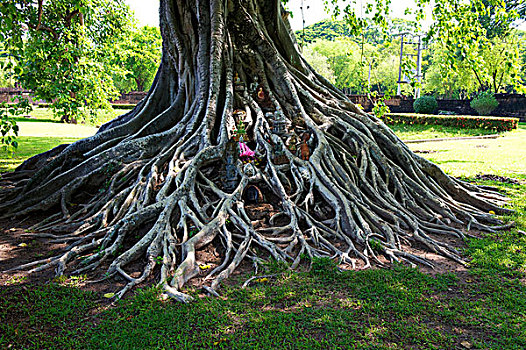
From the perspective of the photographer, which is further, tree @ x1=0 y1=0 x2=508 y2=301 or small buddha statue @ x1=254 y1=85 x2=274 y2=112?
small buddha statue @ x1=254 y1=85 x2=274 y2=112

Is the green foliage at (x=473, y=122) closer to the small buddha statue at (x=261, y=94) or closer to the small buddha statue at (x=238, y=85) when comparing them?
the small buddha statue at (x=261, y=94)

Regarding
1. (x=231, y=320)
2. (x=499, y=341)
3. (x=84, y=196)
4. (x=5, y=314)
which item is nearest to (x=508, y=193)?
(x=499, y=341)

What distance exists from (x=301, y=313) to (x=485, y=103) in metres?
29.8

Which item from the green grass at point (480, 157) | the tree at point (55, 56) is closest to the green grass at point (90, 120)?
the tree at point (55, 56)

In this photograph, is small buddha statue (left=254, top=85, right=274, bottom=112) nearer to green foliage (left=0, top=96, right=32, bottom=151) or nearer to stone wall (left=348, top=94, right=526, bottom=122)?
green foliage (left=0, top=96, right=32, bottom=151)

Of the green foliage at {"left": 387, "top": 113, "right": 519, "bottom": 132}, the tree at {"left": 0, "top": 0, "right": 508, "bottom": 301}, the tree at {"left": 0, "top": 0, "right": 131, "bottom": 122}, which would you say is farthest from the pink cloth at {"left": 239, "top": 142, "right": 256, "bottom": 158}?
the green foliage at {"left": 387, "top": 113, "right": 519, "bottom": 132}

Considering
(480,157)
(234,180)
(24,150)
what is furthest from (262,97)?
(24,150)

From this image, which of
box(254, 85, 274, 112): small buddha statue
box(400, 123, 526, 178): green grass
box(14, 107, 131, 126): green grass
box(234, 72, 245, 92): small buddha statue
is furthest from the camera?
box(14, 107, 131, 126): green grass

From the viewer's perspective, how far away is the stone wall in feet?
94.8

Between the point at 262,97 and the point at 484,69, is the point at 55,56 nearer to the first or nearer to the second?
the point at 262,97

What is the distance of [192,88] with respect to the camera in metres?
6.89

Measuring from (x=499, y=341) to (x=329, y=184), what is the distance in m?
2.74

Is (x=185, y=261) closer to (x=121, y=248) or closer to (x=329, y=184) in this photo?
(x=121, y=248)

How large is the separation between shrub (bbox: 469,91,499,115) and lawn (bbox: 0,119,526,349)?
90.9 ft
